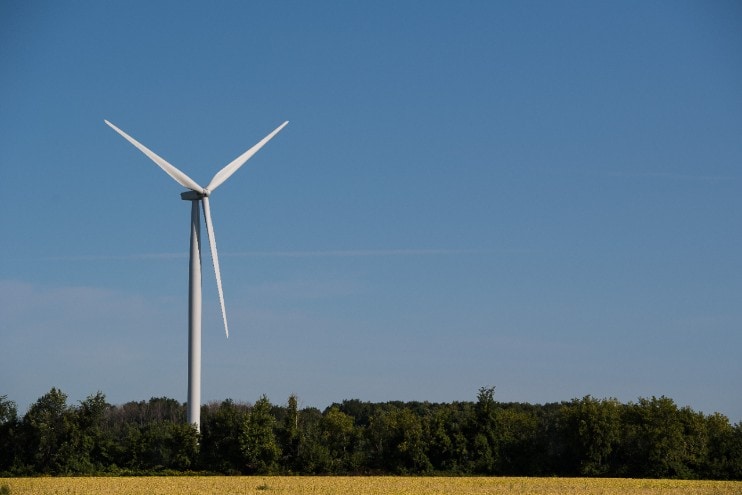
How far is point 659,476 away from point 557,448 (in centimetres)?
1057

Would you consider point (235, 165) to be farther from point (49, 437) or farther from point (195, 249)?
point (49, 437)

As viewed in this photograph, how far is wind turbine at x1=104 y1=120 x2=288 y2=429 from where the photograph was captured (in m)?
88.3

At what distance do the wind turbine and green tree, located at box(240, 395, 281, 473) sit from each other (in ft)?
15.3

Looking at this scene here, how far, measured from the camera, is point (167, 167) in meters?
89.3

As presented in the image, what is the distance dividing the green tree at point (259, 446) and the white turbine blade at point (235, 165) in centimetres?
2201

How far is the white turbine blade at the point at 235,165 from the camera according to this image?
91.9 m

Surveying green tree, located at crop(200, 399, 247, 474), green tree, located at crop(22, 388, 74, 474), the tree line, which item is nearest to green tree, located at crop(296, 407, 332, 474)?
the tree line

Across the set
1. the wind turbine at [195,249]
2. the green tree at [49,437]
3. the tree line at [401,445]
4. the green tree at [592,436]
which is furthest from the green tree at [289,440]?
the green tree at [592,436]

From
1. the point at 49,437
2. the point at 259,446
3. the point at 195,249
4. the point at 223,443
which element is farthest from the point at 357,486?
the point at 49,437

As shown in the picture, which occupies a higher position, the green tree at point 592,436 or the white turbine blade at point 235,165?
the white turbine blade at point 235,165

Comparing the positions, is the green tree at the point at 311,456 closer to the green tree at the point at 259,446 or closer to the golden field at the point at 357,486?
the green tree at the point at 259,446

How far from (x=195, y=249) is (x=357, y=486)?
1230 inches

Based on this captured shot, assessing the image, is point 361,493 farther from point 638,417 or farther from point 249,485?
point 638,417

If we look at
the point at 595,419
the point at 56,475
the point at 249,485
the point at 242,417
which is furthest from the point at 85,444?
the point at 595,419
